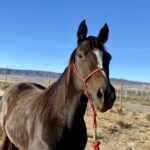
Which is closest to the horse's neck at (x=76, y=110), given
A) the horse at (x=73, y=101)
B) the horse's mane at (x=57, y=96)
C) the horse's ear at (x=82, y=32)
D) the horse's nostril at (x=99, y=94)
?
the horse at (x=73, y=101)

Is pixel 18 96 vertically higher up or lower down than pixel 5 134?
higher up

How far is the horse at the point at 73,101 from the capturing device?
13.0ft

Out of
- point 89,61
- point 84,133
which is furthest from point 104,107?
point 84,133

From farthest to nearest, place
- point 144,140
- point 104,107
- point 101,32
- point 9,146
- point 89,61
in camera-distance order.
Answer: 1. point 144,140
2. point 9,146
3. point 101,32
4. point 89,61
5. point 104,107

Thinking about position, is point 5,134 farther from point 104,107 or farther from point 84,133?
point 104,107

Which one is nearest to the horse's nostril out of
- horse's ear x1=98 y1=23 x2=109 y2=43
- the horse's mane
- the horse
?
the horse

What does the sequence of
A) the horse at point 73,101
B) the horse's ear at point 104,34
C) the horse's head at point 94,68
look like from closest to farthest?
the horse's head at point 94,68, the horse at point 73,101, the horse's ear at point 104,34

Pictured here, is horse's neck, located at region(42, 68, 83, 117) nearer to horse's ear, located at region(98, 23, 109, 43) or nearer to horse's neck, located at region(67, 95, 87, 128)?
horse's neck, located at region(67, 95, 87, 128)

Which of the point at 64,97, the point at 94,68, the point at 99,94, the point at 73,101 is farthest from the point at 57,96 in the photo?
the point at 99,94

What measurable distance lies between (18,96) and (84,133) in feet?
7.01

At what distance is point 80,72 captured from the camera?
4.20 metres

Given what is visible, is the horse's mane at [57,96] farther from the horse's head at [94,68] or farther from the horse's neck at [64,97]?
the horse's head at [94,68]

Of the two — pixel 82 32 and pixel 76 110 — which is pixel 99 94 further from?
pixel 82 32

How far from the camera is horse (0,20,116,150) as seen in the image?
13.0ft
